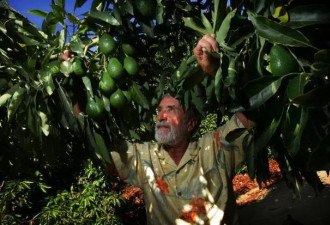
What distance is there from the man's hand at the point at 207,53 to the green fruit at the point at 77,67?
0.57 metres

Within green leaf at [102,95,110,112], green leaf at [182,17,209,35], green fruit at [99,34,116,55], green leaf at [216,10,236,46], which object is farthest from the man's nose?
green leaf at [216,10,236,46]

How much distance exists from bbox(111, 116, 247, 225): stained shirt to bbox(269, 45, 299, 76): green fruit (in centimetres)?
115

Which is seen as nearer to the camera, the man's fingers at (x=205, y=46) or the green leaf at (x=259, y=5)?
the green leaf at (x=259, y=5)

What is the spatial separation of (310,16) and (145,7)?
32.1 inches

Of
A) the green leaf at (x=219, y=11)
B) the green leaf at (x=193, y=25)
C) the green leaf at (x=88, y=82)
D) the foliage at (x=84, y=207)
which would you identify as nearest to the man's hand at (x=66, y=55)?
the green leaf at (x=88, y=82)

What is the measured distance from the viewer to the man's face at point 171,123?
7.80ft

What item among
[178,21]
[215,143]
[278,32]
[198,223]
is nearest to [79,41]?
[178,21]

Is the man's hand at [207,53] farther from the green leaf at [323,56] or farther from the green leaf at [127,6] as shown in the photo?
the green leaf at [323,56]

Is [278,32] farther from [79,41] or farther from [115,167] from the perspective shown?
[115,167]

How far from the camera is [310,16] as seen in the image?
37.5 inches

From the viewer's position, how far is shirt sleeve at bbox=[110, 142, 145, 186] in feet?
7.70

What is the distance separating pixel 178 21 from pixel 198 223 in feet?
4.56

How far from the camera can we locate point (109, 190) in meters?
5.03

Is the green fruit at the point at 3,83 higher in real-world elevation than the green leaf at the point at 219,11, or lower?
higher
